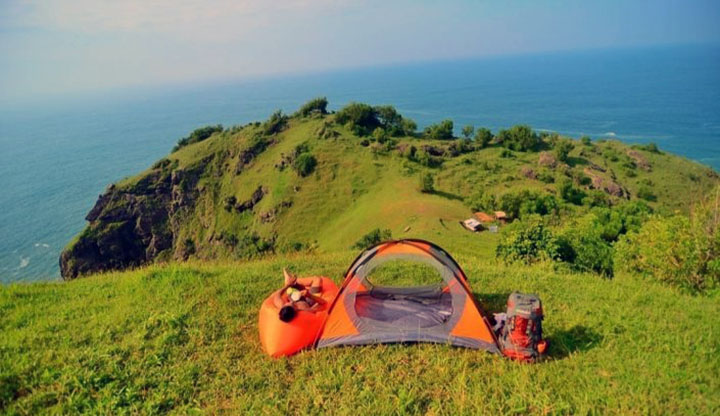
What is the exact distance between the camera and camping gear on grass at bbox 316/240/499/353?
732 centimetres

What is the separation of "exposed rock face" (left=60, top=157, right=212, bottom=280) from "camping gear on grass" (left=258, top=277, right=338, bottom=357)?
75.8 metres

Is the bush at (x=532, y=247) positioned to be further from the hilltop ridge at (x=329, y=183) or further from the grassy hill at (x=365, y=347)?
the hilltop ridge at (x=329, y=183)

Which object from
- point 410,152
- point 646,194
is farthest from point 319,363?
point 646,194

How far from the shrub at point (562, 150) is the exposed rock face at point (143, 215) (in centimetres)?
6946

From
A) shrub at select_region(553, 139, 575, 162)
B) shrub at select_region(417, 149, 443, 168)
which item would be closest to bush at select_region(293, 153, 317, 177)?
shrub at select_region(417, 149, 443, 168)

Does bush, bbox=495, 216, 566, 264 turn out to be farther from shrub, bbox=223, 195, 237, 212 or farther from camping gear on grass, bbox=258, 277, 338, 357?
shrub, bbox=223, 195, 237, 212

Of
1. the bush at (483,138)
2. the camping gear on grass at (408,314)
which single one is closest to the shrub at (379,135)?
the bush at (483,138)

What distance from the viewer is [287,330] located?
7.32m

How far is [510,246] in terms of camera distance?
14664 millimetres

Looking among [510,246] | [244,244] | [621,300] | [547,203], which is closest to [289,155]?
[244,244]

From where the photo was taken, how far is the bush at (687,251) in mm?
10648

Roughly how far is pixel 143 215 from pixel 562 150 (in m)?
82.1

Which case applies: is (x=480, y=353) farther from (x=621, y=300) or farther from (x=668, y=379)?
(x=621, y=300)

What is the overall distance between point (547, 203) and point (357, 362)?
47860mm
